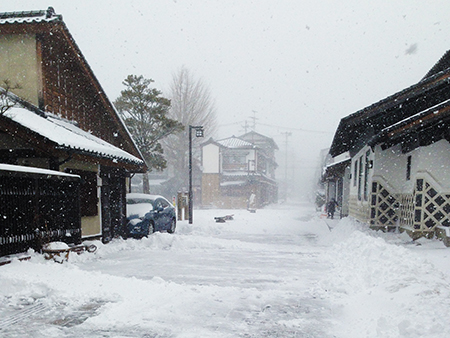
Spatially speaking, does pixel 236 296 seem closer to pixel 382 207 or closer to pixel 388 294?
pixel 388 294

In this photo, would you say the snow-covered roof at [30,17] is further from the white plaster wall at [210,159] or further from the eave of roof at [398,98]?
the white plaster wall at [210,159]

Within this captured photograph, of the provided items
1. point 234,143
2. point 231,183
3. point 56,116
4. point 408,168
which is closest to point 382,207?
point 408,168

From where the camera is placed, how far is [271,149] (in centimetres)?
5306

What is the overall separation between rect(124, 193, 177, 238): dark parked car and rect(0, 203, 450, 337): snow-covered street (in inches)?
123

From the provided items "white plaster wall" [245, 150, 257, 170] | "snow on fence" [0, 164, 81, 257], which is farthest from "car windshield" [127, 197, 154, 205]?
"white plaster wall" [245, 150, 257, 170]

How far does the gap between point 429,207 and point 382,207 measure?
78.2 inches

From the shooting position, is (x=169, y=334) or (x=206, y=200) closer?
(x=169, y=334)

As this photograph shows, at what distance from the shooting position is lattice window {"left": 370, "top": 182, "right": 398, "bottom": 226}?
10055 millimetres

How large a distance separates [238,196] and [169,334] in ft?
112

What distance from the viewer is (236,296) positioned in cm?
506

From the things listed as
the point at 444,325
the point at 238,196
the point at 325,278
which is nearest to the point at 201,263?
the point at 325,278

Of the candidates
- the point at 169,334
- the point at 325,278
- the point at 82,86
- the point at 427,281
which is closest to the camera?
the point at 169,334

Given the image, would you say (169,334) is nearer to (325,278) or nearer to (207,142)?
(325,278)

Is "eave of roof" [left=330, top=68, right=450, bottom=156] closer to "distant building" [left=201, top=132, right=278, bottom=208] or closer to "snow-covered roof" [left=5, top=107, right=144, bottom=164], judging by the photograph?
"snow-covered roof" [left=5, top=107, right=144, bottom=164]
